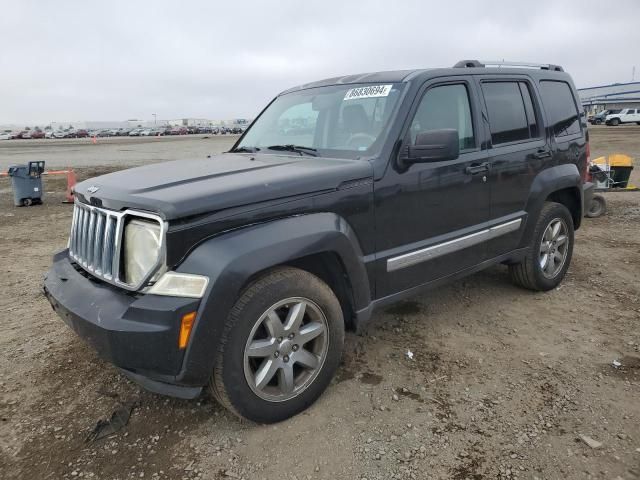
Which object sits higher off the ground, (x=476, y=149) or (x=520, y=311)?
(x=476, y=149)

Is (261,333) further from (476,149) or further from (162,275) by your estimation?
(476,149)

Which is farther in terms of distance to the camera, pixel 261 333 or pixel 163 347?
pixel 261 333

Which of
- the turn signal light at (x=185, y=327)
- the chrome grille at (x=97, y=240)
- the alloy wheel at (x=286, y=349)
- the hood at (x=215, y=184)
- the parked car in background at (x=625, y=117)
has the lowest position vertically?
the alloy wheel at (x=286, y=349)

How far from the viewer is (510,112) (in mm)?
4020

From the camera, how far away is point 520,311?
422cm

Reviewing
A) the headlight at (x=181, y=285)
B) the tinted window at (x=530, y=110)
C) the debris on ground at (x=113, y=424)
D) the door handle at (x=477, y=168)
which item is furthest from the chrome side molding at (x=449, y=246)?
the debris on ground at (x=113, y=424)

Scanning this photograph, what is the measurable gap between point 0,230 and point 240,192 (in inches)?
283

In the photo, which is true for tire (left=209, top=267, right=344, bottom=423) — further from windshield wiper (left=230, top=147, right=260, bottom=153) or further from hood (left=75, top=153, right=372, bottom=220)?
windshield wiper (left=230, top=147, right=260, bottom=153)

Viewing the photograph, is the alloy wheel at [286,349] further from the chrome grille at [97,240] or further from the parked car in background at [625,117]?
the parked car in background at [625,117]

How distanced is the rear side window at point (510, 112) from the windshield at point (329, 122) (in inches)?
39.3

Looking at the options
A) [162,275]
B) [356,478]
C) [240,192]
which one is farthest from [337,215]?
[356,478]

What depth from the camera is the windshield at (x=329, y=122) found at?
327 centimetres

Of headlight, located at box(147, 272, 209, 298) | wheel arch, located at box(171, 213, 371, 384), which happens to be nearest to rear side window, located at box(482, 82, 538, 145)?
wheel arch, located at box(171, 213, 371, 384)

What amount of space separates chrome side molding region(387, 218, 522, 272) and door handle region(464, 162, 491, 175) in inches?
18.4
